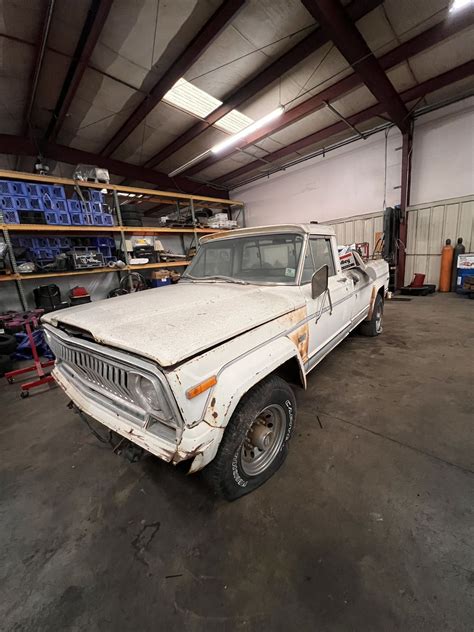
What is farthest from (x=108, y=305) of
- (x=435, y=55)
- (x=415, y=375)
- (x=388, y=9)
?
(x=435, y=55)

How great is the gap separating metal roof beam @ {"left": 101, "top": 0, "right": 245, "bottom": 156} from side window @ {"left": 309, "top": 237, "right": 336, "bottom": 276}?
4.07 meters

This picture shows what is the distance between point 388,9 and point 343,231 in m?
5.76

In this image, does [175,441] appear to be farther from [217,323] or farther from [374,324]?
[374,324]

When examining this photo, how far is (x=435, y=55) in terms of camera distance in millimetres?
5367

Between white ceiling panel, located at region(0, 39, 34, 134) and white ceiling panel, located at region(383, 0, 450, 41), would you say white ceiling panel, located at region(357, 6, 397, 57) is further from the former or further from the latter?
white ceiling panel, located at region(0, 39, 34, 134)

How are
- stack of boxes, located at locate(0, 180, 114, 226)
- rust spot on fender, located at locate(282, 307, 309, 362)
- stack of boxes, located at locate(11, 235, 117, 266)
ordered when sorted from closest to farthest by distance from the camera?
rust spot on fender, located at locate(282, 307, 309, 362)
stack of boxes, located at locate(0, 180, 114, 226)
stack of boxes, located at locate(11, 235, 117, 266)

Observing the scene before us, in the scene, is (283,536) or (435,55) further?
(435,55)

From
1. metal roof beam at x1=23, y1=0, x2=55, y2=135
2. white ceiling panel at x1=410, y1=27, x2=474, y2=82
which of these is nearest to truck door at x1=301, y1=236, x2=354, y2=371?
metal roof beam at x1=23, y1=0, x2=55, y2=135

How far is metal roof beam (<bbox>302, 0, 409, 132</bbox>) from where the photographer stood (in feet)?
12.9

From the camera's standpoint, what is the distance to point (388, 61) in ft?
17.2

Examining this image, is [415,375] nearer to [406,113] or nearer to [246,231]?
[246,231]

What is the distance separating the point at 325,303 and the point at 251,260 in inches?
34.5

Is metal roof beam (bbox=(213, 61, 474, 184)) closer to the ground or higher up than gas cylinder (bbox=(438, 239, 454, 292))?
higher up

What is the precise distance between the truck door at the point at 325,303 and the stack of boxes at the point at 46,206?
545cm
